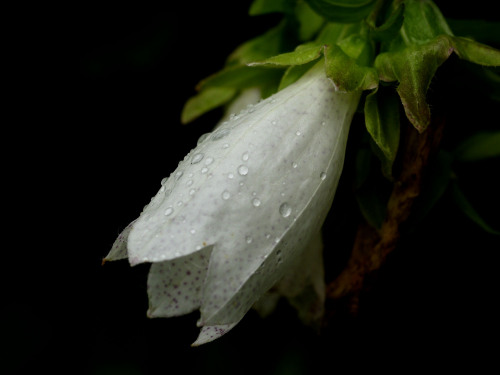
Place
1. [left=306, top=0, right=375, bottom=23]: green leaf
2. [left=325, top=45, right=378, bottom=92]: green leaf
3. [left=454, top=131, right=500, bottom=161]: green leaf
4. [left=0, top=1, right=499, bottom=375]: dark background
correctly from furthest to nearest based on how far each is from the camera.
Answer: [left=0, top=1, right=499, bottom=375]: dark background, [left=454, top=131, right=500, bottom=161]: green leaf, [left=306, top=0, right=375, bottom=23]: green leaf, [left=325, top=45, right=378, bottom=92]: green leaf

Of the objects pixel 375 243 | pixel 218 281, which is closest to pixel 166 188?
pixel 218 281

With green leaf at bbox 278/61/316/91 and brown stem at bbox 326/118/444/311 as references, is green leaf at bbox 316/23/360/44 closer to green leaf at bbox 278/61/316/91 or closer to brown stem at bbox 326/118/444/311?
green leaf at bbox 278/61/316/91

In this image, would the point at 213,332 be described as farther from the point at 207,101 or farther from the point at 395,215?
the point at 207,101

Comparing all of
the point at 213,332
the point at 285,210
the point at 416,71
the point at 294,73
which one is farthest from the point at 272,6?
the point at 213,332

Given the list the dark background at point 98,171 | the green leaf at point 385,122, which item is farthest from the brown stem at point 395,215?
the dark background at point 98,171

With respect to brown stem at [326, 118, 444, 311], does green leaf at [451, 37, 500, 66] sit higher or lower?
higher

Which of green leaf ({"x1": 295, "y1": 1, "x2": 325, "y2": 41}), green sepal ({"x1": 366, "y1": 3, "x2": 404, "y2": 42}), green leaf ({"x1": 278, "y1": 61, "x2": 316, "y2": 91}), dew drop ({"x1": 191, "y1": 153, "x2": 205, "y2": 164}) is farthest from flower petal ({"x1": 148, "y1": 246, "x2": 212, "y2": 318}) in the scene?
green leaf ({"x1": 295, "y1": 1, "x2": 325, "y2": 41})

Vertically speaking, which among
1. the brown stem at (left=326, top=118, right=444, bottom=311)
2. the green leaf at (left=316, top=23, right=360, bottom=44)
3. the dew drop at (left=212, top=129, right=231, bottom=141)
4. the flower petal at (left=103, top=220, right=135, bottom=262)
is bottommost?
the brown stem at (left=326, top=118, right=444, bottom=311)
